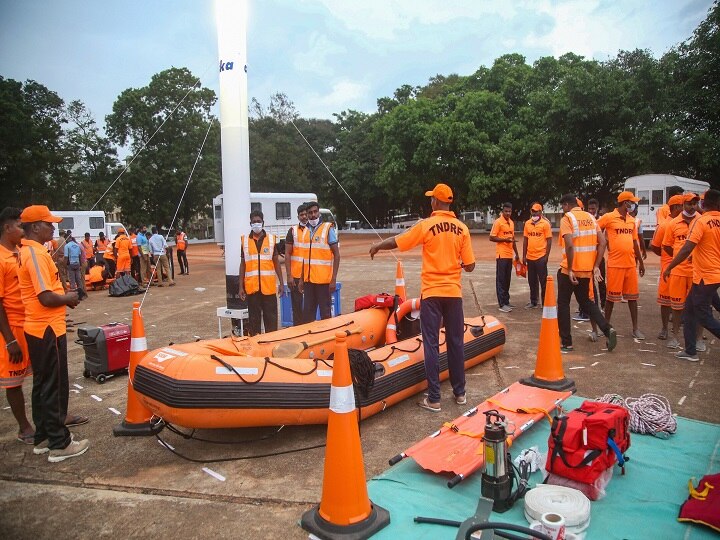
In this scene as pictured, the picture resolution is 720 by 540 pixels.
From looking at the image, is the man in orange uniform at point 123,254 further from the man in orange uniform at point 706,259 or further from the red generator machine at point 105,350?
the man in orange uniform at point 706,259

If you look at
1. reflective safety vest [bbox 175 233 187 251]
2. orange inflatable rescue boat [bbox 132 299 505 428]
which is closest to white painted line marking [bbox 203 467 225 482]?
orange inflatable rescue boat [bbox 132 299 505 428]

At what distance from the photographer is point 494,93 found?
2994 cm

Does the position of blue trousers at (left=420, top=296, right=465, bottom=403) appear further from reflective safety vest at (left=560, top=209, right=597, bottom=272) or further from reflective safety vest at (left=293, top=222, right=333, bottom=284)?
reflective safety vest at (left=560, top=209, right=597, bottom=272)

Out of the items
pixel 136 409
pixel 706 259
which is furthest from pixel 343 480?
Result: pixel 706 259

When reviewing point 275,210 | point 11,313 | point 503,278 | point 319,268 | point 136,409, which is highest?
point 275,210

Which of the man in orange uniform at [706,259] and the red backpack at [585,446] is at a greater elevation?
the man in orange uniform at [706,259]

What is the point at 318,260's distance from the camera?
6383 millimetres

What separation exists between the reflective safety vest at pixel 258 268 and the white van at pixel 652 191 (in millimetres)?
18229

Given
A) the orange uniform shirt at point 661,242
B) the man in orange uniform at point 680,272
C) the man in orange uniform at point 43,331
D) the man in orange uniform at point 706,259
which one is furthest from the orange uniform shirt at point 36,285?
the orange uniform shirt at point 661,242

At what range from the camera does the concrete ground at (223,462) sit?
295 centimetres

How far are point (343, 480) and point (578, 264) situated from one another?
4531 millimetres

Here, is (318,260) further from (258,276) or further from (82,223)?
(82,223)

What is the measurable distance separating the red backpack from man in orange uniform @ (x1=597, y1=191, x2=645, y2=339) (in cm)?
410

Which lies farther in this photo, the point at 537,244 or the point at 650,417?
the point at 537,244
